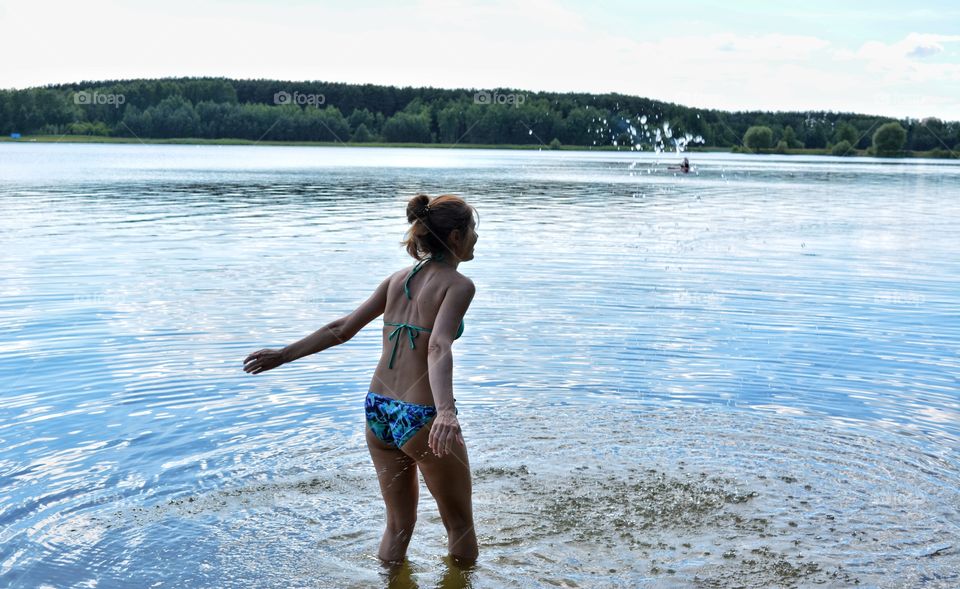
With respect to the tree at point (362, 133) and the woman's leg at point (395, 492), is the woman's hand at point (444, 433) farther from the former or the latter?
the tree at point (362, 133)

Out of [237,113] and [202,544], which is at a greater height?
[237,113]

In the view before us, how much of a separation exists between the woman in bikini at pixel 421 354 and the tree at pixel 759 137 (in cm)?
15702

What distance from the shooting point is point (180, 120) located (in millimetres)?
112938

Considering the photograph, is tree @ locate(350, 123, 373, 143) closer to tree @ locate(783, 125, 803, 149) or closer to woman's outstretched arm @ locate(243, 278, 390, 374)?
tree @ locate(783, 125, 803, 149)

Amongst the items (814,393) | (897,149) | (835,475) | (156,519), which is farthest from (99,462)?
(897,149)

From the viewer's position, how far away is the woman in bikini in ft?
17.1

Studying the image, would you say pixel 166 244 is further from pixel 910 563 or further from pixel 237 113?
pixel 237 113

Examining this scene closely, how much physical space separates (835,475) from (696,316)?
7.88 meters

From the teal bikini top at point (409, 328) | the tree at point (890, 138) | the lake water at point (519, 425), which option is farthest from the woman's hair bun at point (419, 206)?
the tree at point (890, 138)

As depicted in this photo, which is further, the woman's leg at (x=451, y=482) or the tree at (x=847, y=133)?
the tree at (x=847, y=133)

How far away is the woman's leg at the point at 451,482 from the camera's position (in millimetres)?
5387

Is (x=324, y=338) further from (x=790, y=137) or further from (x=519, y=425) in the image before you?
(x=790, y=137)

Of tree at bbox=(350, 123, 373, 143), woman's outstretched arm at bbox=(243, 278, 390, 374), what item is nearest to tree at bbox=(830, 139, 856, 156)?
tree at bbox=(350, 123, 373, 143)

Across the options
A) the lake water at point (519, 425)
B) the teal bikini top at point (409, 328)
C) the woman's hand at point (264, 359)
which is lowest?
the lake water at point (519, 425)
